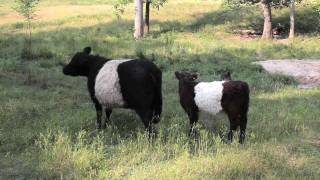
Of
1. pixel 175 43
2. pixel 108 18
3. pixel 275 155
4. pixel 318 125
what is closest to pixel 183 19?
pixel 108 18

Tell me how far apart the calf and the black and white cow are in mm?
651

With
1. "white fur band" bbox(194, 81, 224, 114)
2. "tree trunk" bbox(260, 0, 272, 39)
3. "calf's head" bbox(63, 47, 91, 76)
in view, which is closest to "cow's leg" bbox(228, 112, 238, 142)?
"white fur band" bbox(194, 81, 224, 114)

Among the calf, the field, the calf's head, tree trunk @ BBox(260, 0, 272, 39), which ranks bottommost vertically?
the field

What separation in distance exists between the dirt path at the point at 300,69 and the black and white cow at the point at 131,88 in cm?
899

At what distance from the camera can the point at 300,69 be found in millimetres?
19625

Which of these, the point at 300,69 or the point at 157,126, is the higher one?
the point at 300,69

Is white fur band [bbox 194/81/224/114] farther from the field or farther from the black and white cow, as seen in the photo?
the black and white cow

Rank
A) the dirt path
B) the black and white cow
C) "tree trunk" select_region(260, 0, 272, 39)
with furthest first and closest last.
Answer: "tree trunk" select_region(260, 0, 272, 39) < the dirt path < the black and white cow

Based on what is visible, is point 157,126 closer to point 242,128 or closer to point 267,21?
point 242,128

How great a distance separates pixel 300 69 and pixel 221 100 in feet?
36.8

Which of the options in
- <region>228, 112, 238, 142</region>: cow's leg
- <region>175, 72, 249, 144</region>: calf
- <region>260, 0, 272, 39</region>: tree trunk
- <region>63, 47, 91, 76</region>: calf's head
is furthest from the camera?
<region>260, 0, 272, 39</region>: tree trunk

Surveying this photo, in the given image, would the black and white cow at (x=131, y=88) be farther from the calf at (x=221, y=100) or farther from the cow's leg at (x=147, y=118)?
the calf at (x=221, y=100)

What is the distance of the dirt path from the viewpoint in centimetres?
1841

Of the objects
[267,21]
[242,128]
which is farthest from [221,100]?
[267,21]
